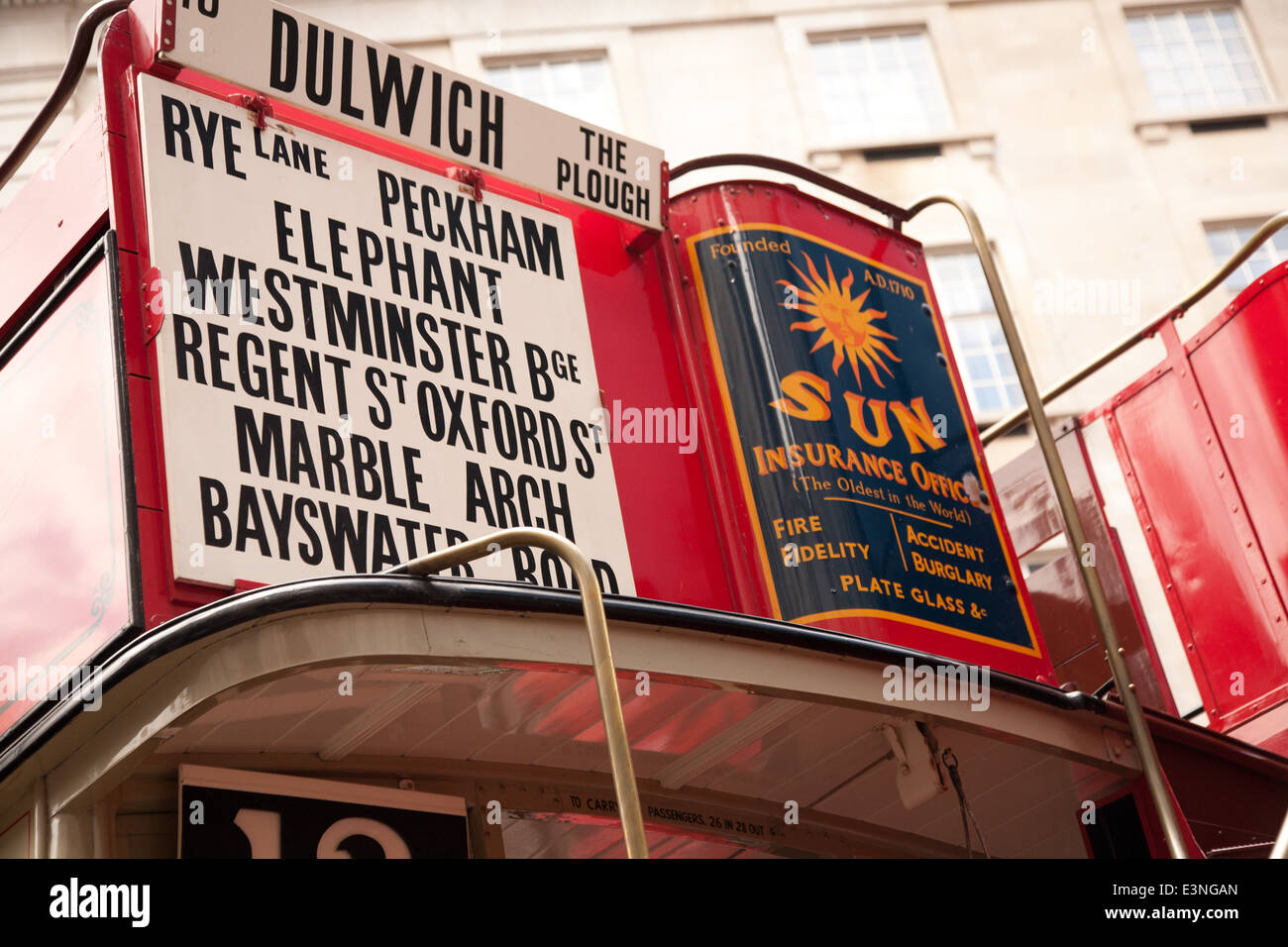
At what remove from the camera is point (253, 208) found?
715 centimetres

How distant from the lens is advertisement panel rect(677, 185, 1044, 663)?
8070mm

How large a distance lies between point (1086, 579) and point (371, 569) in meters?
3.13

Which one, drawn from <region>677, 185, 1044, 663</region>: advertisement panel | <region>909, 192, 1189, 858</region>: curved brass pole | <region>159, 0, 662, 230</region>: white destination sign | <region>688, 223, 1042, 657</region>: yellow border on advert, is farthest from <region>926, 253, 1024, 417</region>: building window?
<region>909, 192, 1189, 858</region>: curved brass pole

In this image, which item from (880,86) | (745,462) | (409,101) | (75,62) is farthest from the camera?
(880,86)

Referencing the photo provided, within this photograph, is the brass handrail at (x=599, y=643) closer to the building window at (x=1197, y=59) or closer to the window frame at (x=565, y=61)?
the window frame at (x=565, y=61)

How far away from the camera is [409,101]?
7852 mm

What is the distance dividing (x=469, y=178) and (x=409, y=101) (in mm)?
505

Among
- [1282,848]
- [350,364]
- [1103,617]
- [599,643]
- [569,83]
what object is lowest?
[1282,848]

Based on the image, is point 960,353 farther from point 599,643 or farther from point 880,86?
point 599,643

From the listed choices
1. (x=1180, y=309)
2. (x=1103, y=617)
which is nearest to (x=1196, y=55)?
(x=1180, y=309)

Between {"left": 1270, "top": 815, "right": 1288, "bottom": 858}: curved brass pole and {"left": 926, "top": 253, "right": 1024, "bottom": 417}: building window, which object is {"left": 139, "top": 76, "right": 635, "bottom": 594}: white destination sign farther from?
{"left": 926, "top": 253, "right": 1024, "bottom": 417}: building window

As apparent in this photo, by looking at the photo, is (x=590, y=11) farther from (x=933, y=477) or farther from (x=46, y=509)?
(x=46, y=509)

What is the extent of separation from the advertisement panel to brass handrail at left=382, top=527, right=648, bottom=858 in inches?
109
